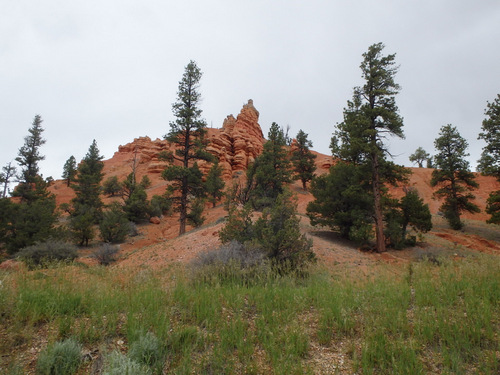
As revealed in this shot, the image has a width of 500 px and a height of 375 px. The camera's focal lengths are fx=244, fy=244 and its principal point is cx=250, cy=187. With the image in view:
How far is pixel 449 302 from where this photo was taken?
12.5ft

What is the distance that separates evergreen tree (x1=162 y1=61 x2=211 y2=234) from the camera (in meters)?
22.9

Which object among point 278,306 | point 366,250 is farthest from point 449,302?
point 366,250

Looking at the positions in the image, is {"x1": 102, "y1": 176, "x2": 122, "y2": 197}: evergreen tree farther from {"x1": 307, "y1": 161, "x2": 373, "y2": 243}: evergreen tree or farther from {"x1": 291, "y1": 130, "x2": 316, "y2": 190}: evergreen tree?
{"x1": 307, "y1": 161, "x2": 373, "y2": 243}: evergreen tree

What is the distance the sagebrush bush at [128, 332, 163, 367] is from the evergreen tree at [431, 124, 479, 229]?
32215mm

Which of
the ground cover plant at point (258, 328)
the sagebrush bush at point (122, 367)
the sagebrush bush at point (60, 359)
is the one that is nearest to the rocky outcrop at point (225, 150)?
the ground cover plant at point (258, 328)

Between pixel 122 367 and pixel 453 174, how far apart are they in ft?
113

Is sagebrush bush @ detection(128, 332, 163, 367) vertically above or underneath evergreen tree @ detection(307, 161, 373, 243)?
underneath

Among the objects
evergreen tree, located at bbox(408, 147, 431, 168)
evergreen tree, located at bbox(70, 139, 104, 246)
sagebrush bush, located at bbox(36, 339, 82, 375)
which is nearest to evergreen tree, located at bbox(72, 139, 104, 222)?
evergreen tree, located at bbox(70, 139, 104, 246)

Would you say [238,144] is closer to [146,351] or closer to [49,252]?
[49,252]

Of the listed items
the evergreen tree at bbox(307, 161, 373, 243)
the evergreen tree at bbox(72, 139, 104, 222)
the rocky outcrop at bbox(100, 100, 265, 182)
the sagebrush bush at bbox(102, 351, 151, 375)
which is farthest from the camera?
the rocky outcrop at bbox(100, 100, 265, 182)

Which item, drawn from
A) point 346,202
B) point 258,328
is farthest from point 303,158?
point 258,328

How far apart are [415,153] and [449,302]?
88.8m

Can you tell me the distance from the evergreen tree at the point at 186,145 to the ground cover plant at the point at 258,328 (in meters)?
18.7

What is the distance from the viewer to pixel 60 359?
2.42 m
